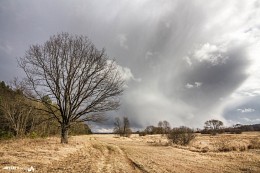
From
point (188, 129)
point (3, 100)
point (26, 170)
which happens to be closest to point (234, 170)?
point (26, 170)

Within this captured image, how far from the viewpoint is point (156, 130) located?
426 ft

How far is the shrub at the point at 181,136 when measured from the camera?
37.4m

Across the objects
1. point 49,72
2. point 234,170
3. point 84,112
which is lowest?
point 234,170

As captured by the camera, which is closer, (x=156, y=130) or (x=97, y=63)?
(x=97, y=63)

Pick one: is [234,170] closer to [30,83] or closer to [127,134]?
[30,83]

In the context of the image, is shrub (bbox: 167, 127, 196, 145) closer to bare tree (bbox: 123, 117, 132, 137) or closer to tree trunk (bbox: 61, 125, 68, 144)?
tree trunk (bbox: 61, 125, 68, 144)

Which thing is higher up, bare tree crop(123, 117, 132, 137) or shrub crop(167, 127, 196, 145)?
bare tree crop(123, 117, 132, 137)

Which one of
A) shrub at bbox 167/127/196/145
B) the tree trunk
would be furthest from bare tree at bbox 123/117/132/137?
the tree trunk

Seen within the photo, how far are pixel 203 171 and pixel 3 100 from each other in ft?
127

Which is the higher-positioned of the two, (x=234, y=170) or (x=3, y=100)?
(x=3, y=100)

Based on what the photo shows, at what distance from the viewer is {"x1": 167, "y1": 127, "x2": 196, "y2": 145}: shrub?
3744cm

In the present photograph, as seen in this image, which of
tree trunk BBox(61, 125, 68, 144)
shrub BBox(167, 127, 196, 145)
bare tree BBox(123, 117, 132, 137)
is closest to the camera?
tree trunk BBox(61, 125, 68, 144)

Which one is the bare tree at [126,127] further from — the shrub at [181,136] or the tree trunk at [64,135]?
the tree trunk at [64,135]

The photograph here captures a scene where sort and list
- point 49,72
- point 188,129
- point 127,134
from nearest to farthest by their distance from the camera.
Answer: point 49,72 < point 188,129 < point 127,134
